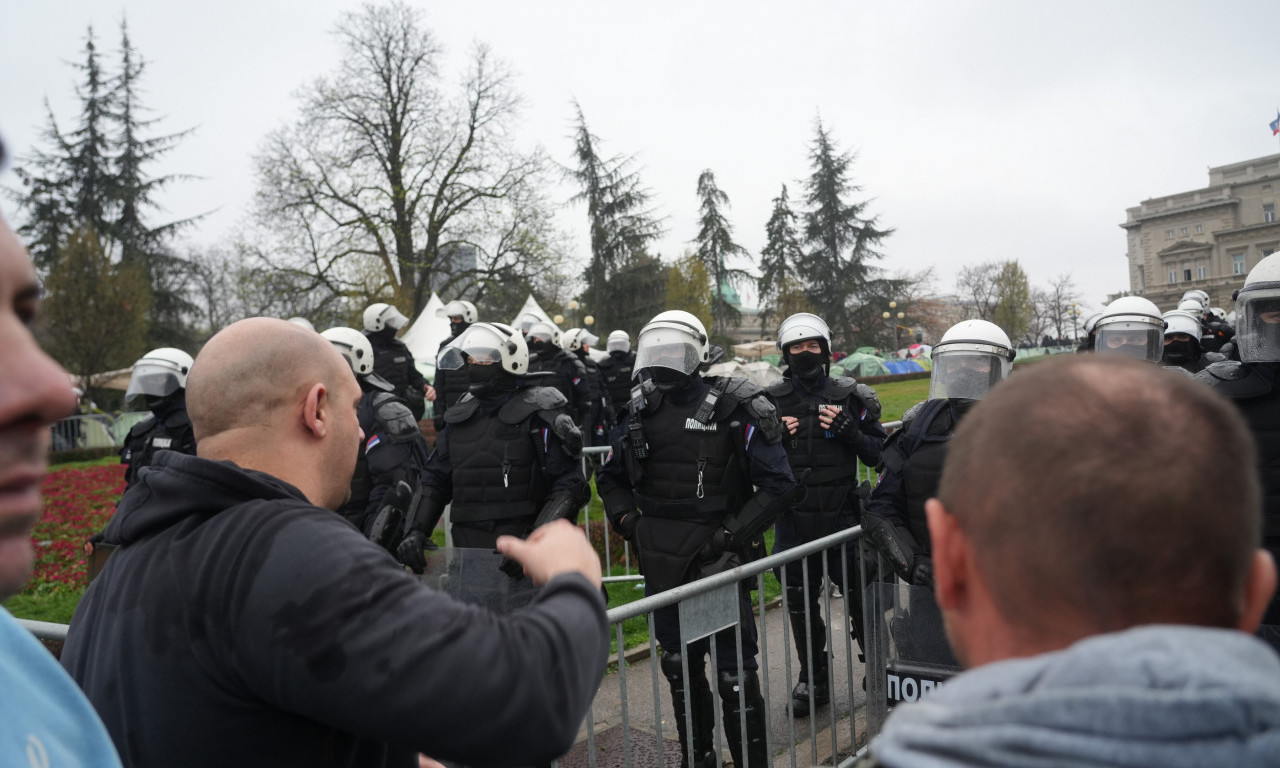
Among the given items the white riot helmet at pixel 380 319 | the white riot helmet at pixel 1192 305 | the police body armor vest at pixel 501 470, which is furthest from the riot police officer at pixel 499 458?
the white riot helmet at pixel 1192 305

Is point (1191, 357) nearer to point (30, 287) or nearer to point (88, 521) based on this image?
point (30, 287)

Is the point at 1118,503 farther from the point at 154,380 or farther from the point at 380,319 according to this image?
the point at 380,319

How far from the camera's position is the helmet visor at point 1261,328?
3.95 metres

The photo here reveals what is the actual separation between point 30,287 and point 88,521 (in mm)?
13593

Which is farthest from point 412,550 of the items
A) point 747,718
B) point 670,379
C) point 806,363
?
point 806,363

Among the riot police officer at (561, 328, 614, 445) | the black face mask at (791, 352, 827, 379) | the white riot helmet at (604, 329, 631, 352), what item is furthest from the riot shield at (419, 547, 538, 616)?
the white riot helmet at (604, 329, 631, 352)

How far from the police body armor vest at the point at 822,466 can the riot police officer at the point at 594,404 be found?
6.19 metres

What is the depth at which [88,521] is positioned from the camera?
11922 mm

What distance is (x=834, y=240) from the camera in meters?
49.3

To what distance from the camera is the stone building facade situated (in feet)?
224

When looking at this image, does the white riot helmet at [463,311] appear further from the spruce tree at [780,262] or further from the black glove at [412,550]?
the spruce tree at [780,262]

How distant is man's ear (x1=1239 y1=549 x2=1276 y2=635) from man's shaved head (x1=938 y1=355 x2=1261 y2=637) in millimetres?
27

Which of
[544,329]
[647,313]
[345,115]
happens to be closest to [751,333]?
[647,313]

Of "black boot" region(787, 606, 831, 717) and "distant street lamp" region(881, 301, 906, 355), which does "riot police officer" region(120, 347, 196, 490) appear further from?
"distant street lamp" region(881, 301, 906, 355)
